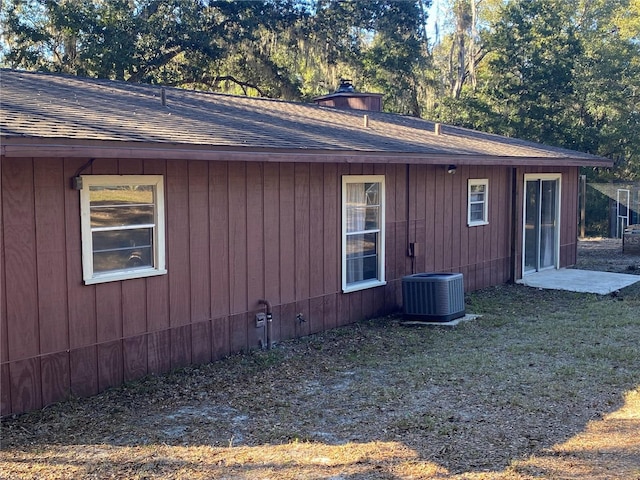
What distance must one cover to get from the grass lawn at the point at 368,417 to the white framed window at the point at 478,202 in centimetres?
355

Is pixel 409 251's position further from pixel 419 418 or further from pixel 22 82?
pixel 22 82

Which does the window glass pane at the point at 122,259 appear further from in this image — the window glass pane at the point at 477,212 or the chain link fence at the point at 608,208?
the chain link fence at the point at 608,208

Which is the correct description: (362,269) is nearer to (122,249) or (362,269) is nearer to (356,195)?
(356,195)

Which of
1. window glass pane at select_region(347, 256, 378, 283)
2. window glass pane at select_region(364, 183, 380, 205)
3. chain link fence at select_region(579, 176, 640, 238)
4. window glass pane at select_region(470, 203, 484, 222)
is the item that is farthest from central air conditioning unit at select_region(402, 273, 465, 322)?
chain link fence at select_region(579, 176, 640, 238)

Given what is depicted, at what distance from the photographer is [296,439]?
5.05 m

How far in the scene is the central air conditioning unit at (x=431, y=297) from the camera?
9.05 metres

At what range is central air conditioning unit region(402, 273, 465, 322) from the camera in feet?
29.7

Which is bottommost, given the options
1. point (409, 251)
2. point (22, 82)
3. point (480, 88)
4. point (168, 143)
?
point (409, 251)

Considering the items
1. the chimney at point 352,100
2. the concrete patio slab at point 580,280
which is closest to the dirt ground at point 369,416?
the concrete patio slab at point 580,280

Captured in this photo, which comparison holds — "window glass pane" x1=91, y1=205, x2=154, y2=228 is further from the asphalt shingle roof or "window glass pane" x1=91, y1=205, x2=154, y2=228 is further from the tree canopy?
the tree canopy

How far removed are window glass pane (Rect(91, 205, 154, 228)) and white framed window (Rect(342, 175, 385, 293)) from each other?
3035 mm

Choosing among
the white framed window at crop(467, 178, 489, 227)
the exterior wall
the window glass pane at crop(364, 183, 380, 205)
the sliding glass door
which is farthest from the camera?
the sliding glass door

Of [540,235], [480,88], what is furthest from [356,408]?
[480,88]

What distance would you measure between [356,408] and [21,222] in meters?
3.15
